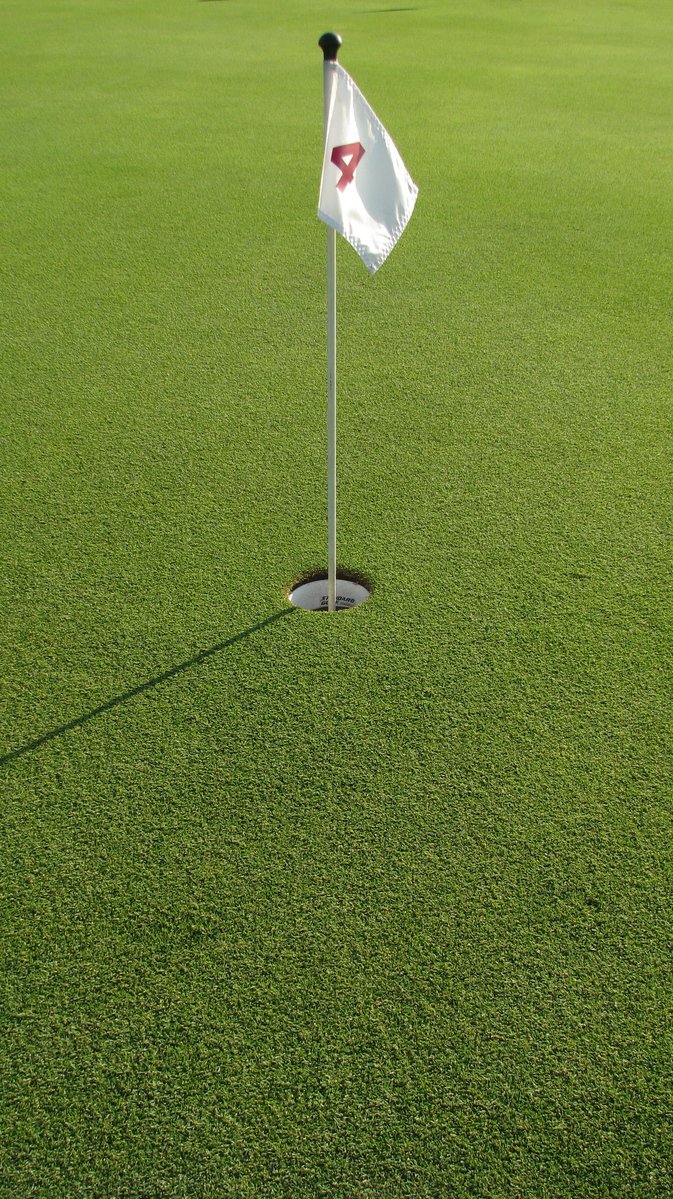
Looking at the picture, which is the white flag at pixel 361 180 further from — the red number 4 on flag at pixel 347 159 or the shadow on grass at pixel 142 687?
the shadow on grass at pixel 142 687

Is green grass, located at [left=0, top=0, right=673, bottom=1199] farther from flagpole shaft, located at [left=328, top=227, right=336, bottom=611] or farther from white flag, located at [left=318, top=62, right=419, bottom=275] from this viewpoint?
white flag, located at [left=318, top=62, right=419, bottom=275]

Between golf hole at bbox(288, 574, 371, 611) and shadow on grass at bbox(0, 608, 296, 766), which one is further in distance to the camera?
golf hole at bbox(288, 574, 371, 611)

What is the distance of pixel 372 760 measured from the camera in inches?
100

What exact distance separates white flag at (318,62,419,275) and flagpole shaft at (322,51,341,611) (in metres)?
0.02

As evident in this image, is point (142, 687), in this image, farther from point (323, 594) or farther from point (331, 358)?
point (331, 358)

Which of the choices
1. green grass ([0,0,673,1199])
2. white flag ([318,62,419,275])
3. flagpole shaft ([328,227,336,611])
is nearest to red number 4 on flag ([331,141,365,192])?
white flag ([318,62,419,275])

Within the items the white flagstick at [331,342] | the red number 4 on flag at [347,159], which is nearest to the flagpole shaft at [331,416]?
the white flagstick at [331,342]

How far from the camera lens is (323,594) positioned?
3.19 metres

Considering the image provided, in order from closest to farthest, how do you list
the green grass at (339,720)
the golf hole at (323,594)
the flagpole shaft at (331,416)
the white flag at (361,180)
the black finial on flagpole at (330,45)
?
the green grass at (339,720) → the black finial on flagpole at (330,45) → the white flag at (361,180) → the flagpole shaft at (331,416) → the golf hole at (323,594)

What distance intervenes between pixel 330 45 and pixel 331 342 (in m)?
0.70

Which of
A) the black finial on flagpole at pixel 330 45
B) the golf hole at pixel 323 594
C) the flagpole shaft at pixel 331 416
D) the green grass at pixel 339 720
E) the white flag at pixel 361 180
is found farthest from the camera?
the golf hole at pixel 323 594

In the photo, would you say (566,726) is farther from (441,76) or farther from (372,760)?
(441,76)

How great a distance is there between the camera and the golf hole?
10.4 feet

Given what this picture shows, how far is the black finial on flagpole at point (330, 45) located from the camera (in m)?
2.23
